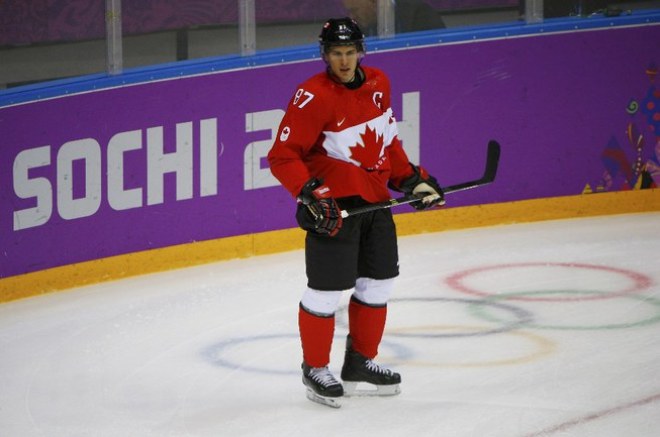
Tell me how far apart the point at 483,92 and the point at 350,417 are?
363cm

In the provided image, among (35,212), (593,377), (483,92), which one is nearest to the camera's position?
(593,377)

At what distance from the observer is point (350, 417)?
457 cm


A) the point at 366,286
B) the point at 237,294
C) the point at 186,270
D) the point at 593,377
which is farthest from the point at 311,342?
the point at 186,270

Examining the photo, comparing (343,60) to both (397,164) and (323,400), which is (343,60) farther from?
(323,400)

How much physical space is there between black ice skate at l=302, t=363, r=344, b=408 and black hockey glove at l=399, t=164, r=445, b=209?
69 centimetres

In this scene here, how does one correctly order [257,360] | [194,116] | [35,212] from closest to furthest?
[257,360]
[35,212]
[194,116]

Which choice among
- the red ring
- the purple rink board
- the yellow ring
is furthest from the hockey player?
the purple rink board

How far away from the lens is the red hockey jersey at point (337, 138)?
4.53m

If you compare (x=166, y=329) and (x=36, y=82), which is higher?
(x=36, y=82)

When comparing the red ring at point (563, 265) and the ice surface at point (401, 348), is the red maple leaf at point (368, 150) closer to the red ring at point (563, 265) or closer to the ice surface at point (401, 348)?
the ice surface at point (401, 348)

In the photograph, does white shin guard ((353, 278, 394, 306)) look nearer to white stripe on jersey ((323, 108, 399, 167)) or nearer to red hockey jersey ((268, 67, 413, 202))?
red hockey jersey ((268, 67, 413, 202))

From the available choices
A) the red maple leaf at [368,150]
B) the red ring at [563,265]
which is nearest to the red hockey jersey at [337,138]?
the red maple leaf at [368,150]

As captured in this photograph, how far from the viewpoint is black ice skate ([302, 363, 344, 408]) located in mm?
4652

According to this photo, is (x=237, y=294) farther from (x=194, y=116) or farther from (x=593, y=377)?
(x=593, y=377)
